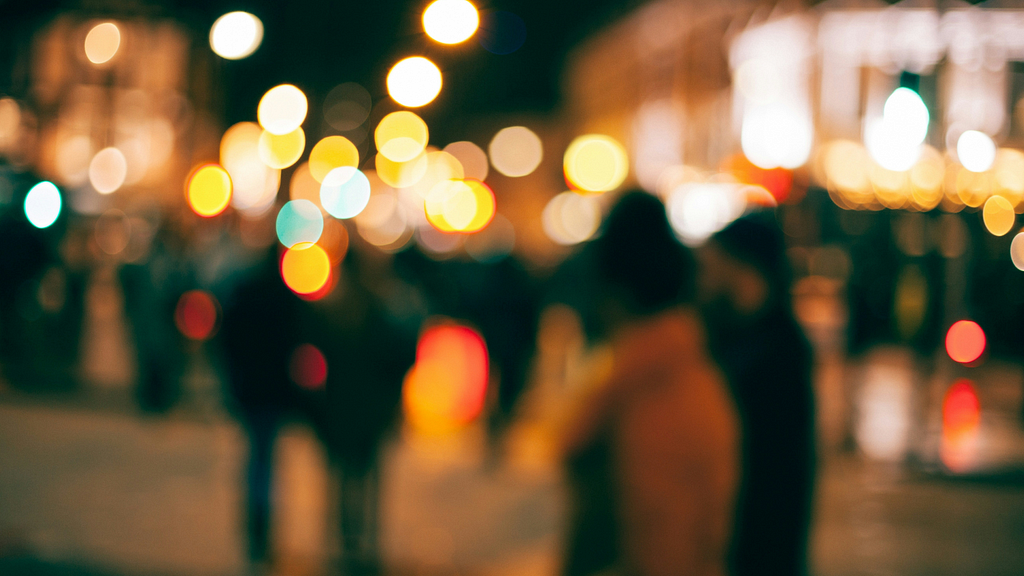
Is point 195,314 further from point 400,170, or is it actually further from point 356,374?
point 400,170

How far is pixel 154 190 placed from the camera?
55.7 feet

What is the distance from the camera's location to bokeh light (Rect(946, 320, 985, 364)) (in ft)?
33.9

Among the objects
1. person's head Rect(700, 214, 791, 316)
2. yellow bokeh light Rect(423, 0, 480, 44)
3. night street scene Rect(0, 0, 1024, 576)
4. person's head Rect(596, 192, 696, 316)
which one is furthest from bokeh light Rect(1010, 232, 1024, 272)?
person's head Rect(596, 192, 696, 316)

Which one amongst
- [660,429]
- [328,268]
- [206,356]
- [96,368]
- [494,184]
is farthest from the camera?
[494,184]

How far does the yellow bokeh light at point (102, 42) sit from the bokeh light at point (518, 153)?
127ft

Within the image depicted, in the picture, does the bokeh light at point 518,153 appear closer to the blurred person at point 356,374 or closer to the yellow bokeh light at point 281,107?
the yellow bokeh light at point 281,107

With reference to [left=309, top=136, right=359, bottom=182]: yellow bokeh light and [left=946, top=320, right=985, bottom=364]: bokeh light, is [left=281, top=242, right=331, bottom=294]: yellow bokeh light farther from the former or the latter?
[left=309, top=136, right=359, bottom=182]: yellow bokeh light

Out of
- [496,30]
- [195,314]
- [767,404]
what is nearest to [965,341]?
[496,30]

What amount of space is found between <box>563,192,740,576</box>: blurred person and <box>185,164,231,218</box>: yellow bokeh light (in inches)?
501

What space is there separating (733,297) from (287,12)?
896 centimetres

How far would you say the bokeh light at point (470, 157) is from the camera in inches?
2010

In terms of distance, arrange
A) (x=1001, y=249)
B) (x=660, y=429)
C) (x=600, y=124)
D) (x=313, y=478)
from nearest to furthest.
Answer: (x=660, y=429) → (x=313, y=478) → (x=1001, y=249) → (x=600, y=124)

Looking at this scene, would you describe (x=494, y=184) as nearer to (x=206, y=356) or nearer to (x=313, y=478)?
(x=206, y=356)

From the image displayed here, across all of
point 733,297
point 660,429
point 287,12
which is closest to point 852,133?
point 287,12
